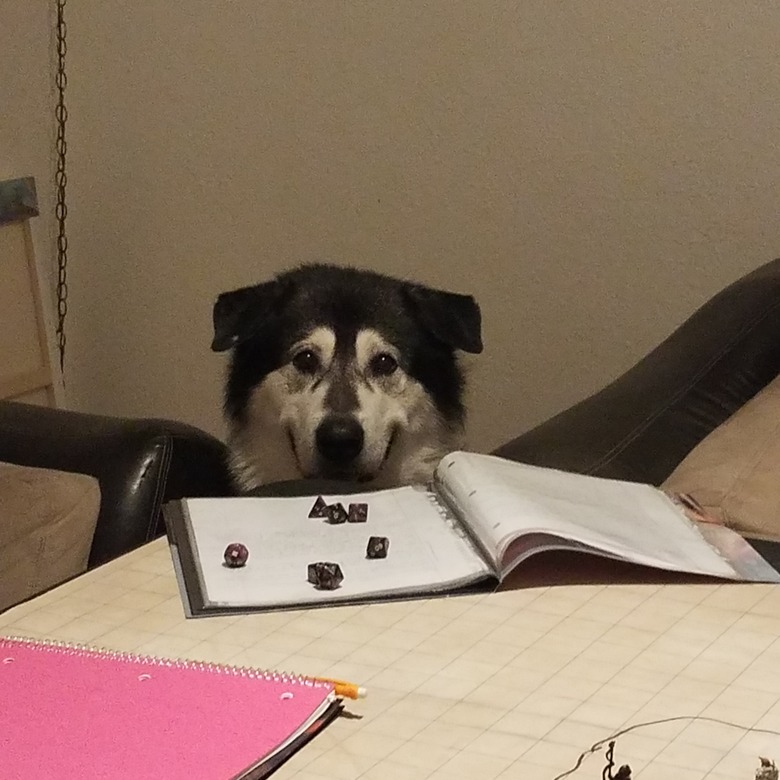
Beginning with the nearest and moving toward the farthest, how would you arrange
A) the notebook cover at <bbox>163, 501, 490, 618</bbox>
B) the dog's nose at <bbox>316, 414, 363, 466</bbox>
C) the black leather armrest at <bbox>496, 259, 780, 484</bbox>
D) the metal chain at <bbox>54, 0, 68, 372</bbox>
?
1. the notebook cover at <bbox>163, 501, 490, 618</bbox>
2. the black leather armrest at <bbox>496, 259, 780, 484</bbox>
3. the dog's nose at <bbox>316, 414, 363, 466</bbox>
4. the metal chain at <bbox>54, 0, 68, 372</bbox>

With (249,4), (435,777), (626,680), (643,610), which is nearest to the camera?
(435,777)

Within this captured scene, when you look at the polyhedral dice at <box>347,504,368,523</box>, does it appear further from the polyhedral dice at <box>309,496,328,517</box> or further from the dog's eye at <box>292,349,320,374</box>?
the dog's eye at <box>292,349,320,374</box>

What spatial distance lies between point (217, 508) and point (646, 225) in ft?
4.87

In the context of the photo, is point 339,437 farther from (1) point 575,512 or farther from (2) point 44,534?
(1) point 575,512

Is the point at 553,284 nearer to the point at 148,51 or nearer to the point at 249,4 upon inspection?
the point at 249,4

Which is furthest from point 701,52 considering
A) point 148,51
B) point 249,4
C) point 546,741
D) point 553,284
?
point 546,741

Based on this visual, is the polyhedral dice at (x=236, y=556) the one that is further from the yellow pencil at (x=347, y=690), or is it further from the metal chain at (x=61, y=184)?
the metal chain at (x=61, y=184)

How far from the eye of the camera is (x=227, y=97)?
2.83m

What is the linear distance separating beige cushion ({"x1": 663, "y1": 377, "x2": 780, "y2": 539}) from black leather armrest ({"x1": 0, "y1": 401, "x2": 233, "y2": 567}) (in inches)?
29.9

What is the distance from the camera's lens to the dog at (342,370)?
205cm

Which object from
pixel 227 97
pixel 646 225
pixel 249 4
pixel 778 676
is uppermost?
pixel 249 4

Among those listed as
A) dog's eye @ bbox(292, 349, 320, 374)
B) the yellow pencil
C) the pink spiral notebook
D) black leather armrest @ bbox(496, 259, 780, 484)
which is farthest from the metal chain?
the yellow pencil

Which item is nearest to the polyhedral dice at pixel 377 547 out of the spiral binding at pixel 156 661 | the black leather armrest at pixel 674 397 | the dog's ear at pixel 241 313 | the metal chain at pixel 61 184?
the spiral binding at pixel 156 661

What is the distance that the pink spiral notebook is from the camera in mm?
730
